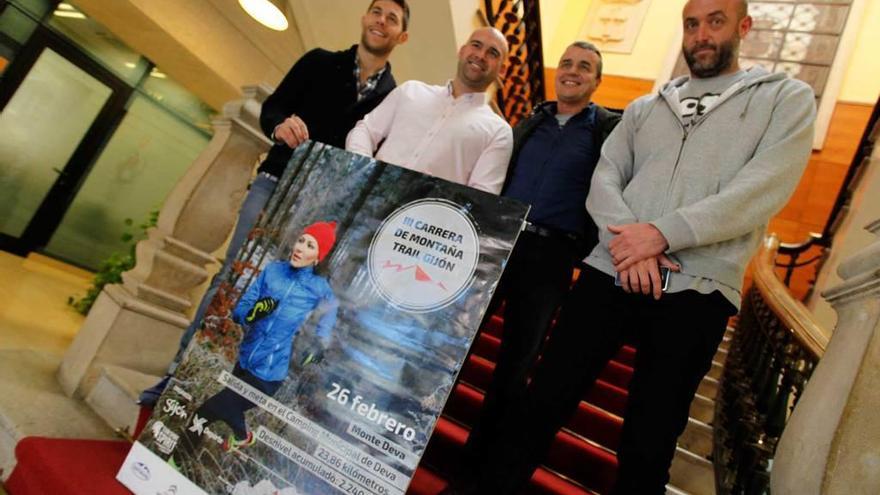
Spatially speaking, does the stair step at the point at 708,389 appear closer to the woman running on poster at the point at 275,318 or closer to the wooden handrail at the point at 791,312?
the wooden handrail at the point at 791,312

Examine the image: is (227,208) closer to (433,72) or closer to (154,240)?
(154,240)

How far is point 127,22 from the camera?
3863mm

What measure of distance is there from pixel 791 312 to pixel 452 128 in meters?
1.70

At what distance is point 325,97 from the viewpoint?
192cm

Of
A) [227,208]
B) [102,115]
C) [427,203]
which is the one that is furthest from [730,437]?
[102,115]

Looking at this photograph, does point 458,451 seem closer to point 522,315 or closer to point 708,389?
point 522,315

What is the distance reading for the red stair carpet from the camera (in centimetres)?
129

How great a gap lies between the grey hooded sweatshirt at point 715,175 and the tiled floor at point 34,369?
70.4 inches

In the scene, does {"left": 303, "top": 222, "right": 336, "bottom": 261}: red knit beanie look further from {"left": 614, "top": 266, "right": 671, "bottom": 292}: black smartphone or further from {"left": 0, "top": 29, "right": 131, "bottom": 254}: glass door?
{"left": 0, "top": 29, "right": 131, "bottom": 254}: glass door

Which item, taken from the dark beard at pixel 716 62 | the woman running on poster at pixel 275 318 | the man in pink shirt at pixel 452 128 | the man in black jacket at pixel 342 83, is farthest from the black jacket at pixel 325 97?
the dark beard at pixel 716 62

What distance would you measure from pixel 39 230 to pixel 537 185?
6039 millimetres

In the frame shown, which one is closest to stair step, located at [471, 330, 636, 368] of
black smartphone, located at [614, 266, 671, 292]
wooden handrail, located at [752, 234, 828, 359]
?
wooden handrail, located at [752, 234, 828, 359]

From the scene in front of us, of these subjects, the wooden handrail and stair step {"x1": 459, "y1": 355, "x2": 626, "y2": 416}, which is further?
stair step {"x1": 459, "y1": 355, "x2": 626, "y2": 416}

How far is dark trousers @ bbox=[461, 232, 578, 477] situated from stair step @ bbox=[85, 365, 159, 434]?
47.1 inches
